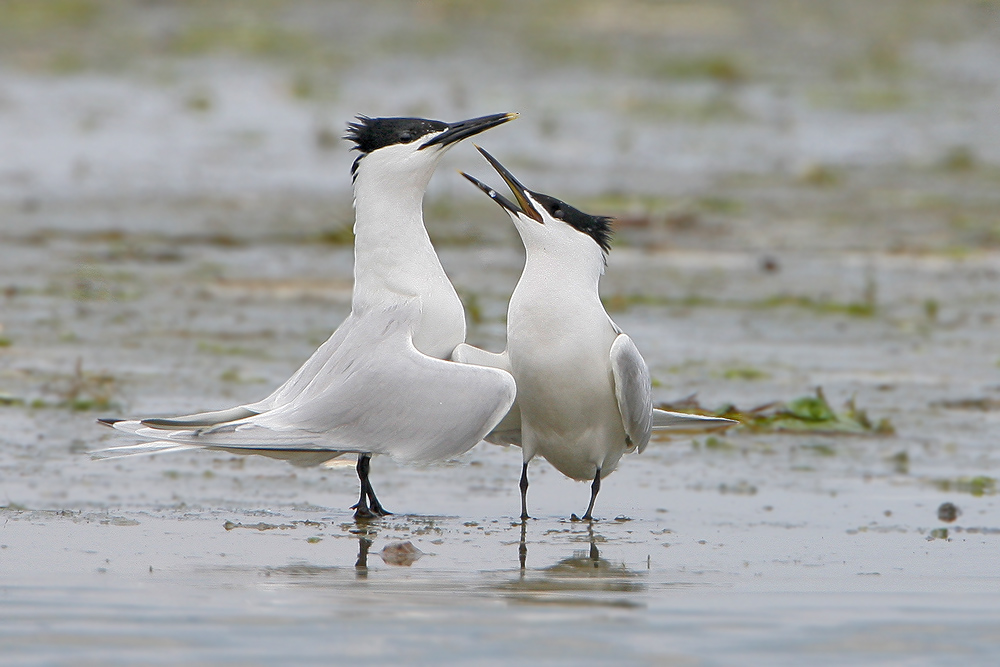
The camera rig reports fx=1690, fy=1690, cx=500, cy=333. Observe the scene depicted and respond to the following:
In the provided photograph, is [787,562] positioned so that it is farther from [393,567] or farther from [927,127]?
[927,127]

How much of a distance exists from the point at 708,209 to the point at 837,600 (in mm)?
11027

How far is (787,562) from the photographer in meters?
5.23

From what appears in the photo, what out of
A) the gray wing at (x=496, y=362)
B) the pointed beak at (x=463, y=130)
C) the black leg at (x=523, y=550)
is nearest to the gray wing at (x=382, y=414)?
the gray wing at (x=496, y=362)

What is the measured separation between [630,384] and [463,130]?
1206mm

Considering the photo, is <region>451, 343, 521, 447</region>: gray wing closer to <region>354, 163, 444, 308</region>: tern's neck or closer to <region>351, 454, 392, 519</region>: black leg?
<region>354, 163, 444, 308</region>: tern's neck

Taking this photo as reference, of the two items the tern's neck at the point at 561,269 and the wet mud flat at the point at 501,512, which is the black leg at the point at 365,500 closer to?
the wet mud flat at the point at 501,512

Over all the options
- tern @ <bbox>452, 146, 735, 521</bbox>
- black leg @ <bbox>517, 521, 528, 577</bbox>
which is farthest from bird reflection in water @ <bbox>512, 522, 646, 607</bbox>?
tern @ <bbox>452, 146, 735, 521</bbox>

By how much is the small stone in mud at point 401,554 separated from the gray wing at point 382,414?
0.43 m

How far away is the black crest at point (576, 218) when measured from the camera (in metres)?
5.93

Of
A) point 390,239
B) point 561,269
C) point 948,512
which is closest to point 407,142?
point 390,239

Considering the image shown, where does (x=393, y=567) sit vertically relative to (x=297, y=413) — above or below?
below

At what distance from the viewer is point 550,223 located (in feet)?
19.4

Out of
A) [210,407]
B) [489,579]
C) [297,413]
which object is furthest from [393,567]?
[210,407]

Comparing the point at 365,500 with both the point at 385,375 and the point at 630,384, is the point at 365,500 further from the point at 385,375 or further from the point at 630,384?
the point at 630,384
